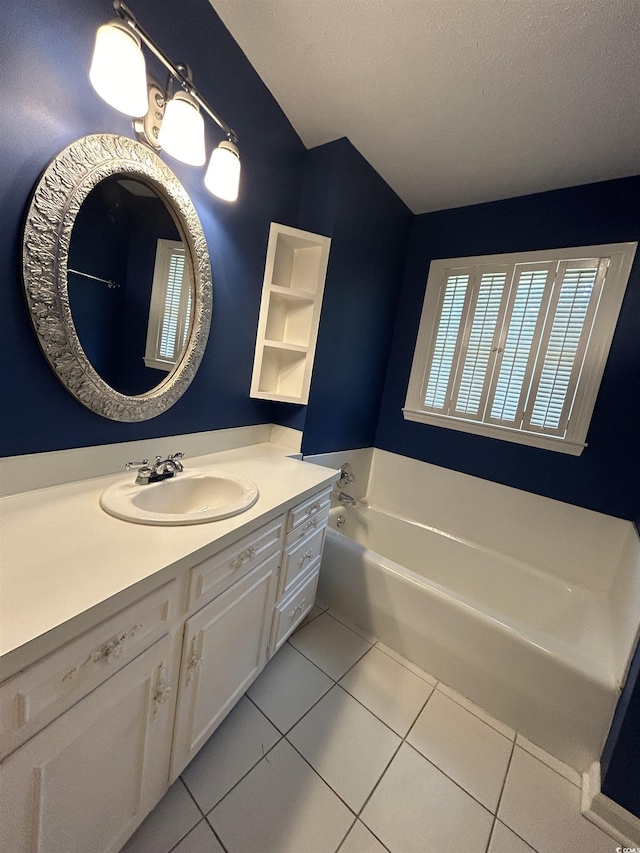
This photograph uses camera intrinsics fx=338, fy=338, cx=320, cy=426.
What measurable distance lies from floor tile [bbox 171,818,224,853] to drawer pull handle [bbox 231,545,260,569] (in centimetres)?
74

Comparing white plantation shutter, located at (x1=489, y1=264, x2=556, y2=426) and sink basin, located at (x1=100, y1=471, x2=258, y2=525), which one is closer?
sink basin, located at (x1=100, y1=471, x2=258, y2=525)

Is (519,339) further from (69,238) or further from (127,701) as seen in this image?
(127,701)

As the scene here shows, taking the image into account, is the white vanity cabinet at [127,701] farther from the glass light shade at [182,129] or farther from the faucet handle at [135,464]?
the glass light shade at [182,129]

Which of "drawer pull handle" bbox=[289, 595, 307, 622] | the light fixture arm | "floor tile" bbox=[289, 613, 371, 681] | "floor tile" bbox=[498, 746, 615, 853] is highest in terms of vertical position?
the light fixture arm

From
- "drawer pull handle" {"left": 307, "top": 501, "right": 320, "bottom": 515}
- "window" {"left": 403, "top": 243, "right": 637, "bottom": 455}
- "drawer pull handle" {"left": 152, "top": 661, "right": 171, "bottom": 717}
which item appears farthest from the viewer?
"window" {"left": 403, "top": 243, "right": 637, "bottom": 455}

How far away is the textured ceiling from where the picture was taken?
1093 millimetres

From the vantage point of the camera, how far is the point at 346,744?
126 centimetres

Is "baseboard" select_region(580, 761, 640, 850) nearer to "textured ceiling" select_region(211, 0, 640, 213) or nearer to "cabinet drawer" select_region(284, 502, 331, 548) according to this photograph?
"cabinet drawer" select_region(284, 502, 331, 548)

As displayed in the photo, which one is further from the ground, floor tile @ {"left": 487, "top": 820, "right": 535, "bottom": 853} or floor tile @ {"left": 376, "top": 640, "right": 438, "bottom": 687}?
floor tile @ {"left": 376, "top": 640, "right": 438, "bottom": 687}

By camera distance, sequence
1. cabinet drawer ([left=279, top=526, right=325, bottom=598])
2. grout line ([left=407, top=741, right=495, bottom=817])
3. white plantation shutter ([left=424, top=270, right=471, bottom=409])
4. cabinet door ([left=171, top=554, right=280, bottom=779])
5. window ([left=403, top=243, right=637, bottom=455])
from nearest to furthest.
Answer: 1. cabinet door ([left=171, top=554, right=280, bottom=779])
2. grout line ([left=407, top=741, right=495, bottom=817])
3. cabinet drawer ([left=279, top=526, right=325, bottom=598])
4. window ([left=403, top=243, right=637, bottom=455])
5. white plantation shutter ([left=424, top=270, right=471, bottom=409])

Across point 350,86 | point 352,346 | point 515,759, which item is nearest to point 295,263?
point 352,346

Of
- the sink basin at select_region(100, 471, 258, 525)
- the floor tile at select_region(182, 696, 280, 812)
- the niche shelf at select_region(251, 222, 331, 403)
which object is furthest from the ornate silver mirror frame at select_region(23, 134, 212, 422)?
the floor tile at select_region(182, 696, 280, 812)

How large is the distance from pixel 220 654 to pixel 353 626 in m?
1.01

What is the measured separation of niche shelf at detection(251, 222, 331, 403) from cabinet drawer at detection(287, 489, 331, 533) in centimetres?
56
